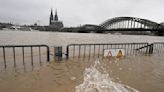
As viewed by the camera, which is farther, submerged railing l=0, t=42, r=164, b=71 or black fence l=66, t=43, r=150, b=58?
black fence l=66, t=43, r=150, b=58

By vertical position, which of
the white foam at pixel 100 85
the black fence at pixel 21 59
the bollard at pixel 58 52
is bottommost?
the white foam at pixel 100 85

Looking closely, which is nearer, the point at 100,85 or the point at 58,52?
the point at 100,85

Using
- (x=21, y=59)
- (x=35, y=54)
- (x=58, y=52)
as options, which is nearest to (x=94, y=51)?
(x=58, y=52)

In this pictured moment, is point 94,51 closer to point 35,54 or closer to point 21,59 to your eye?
point 35,54

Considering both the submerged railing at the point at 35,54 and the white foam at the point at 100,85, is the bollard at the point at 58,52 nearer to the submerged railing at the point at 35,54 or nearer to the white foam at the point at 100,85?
the submerged railing at the point at 35,54

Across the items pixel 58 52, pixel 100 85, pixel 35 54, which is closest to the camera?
pixel 100 85

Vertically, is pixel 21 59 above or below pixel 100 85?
above

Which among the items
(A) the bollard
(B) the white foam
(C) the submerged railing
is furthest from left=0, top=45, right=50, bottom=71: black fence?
(B) the white foam

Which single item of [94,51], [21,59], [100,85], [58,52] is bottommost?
[100,85]

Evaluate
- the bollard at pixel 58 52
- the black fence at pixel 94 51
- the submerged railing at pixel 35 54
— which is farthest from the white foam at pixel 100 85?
the black fence at pixel 94 51

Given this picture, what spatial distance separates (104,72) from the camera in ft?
18.9

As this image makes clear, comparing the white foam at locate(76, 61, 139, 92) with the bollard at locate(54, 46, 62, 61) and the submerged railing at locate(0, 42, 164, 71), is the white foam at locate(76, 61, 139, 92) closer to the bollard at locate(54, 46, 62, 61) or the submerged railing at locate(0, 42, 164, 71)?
the bollard at locate(54, 46, 62, 61)

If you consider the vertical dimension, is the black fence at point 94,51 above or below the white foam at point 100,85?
above

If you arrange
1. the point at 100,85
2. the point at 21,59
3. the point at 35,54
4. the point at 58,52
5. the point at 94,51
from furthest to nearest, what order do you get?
the point at 94,51 < the point at 35,54 < the point at 21,59 < the point at 58,52 < the point at 100,85
